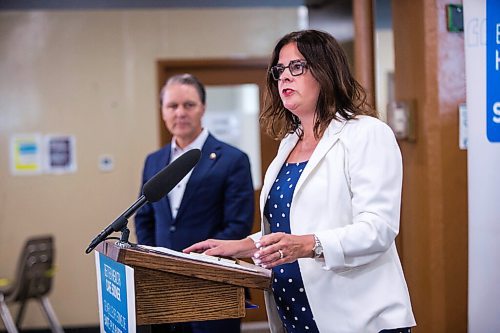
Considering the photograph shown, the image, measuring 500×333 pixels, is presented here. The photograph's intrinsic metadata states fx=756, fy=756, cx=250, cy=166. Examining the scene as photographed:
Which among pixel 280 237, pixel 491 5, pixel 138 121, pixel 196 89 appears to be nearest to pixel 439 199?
pixel 491 5

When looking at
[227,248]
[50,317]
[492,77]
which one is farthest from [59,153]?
[227,248]

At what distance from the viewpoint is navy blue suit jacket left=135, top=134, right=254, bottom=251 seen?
2.94 meters

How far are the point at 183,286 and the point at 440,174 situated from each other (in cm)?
184

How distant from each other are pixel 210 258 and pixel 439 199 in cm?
174

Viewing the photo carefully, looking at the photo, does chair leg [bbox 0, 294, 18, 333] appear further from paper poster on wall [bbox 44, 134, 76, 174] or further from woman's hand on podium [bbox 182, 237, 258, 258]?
woman's hand on podium [bbox 182, 237, 258, 258]

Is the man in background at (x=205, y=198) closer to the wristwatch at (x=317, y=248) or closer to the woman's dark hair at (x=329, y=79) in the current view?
the woman's dark hair at (x=329, y=79)

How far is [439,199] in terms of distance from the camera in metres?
3.25

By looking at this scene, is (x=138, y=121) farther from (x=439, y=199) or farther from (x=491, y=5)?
(x=491, y=5)

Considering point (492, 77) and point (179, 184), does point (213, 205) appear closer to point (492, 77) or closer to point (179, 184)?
point (179, 184)

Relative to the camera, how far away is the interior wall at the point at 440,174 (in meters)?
3.25

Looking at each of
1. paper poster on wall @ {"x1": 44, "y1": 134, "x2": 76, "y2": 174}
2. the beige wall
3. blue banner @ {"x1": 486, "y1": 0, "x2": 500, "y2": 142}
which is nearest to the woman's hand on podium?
blue banner @ {"x1": 486, "y1": 0, "x2": 500, "y2": 142}

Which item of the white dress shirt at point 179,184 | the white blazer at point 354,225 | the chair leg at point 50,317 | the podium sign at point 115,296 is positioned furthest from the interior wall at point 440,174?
the chair leg at point 50,317

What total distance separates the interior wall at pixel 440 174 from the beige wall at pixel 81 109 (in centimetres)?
275

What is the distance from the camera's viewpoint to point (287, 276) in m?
1.92
